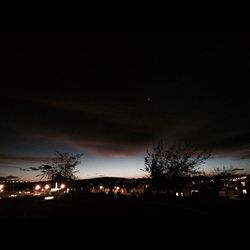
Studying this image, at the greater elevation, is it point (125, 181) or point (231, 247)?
point (125, 181)

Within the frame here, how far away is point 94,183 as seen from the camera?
10500cm

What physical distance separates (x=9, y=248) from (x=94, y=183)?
98.7 meters

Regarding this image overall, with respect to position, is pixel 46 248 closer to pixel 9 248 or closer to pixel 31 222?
pixel 9 248

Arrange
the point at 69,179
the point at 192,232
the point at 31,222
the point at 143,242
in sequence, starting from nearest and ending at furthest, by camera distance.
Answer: the point at 143,242
the point at 192,232
the point at 31,222
the point at 69,179

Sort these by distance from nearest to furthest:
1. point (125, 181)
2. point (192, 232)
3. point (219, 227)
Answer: point (192, 232) < point (219, 227) < point (125, 181)

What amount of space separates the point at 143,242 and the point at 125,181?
10971 centimetres

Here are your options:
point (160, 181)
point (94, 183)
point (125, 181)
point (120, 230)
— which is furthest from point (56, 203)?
point (125, 181)

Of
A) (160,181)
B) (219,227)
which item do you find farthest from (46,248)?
(160,181)

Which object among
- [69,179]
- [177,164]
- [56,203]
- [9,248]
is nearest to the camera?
[9,248]

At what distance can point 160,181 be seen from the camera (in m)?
38.8

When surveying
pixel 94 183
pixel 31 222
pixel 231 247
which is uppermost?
pixel 94 183

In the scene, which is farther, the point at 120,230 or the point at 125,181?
the point at 125,181

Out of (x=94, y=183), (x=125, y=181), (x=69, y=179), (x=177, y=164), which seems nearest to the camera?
(x=177, y=164)

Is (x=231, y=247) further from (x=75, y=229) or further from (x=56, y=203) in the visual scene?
(x=56, y=203)
